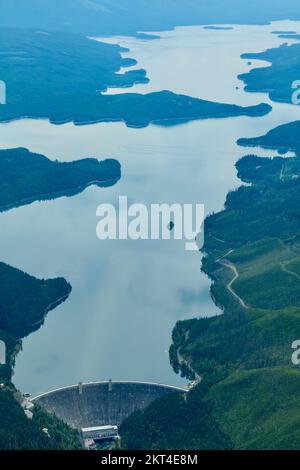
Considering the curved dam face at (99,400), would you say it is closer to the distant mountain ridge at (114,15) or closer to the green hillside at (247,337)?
the green hillside at (247,337)

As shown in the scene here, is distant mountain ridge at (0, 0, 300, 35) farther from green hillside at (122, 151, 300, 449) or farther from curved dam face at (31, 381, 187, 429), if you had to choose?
curved dam face at (31, 381, 187, 429)

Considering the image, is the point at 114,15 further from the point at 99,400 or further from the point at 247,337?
the point at 99,400

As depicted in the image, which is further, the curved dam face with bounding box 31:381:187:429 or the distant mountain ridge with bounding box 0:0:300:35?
the distant mountain ridge with bounding box 0:0:300:35

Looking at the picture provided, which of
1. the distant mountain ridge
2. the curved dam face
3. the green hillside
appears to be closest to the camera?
the green hillside

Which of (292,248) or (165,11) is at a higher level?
(165,11)

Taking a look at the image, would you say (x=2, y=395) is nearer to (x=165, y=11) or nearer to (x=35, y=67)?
(x=35, y=67)

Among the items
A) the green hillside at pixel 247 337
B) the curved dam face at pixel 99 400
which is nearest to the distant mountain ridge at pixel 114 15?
the green hillside at pixel 247 337

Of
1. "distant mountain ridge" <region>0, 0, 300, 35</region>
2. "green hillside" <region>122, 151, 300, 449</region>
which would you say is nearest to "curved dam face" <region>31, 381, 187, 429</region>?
"green hillside" <region>122, 151, 300, 449</region>

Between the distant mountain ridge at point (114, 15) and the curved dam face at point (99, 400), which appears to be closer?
the curved dam face at point (99, 400)
